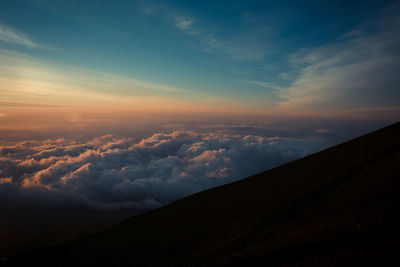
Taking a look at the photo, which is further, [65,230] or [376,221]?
Answer: [65,230]

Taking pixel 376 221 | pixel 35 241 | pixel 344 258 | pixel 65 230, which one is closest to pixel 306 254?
pixel 344 258

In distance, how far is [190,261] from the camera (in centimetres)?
1475

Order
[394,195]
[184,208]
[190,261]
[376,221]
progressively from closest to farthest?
[376,221], [394,195], [190,261], [184,208]

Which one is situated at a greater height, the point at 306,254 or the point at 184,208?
the point at 306,254

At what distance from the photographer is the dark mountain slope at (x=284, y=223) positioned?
8.88 metres

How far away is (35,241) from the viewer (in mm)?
128500

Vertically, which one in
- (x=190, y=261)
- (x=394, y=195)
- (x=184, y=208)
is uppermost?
(x=394, y=195)

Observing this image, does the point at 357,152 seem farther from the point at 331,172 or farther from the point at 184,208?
the point at 184,208

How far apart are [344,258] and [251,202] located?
18.9 meters

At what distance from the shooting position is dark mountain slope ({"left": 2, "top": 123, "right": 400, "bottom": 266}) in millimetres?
8883

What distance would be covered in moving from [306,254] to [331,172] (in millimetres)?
19042

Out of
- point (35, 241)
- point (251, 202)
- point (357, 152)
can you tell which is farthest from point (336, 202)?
point (35, 241)

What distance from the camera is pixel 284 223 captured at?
48.8 ft

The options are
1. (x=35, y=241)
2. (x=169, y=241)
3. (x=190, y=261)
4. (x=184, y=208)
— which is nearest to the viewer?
(x=190, y=261)
